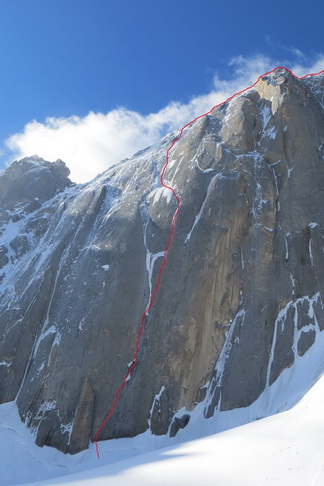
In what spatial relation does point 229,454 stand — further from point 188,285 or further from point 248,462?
point 188,285

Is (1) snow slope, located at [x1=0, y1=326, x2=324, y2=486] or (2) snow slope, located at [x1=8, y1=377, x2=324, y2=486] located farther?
(1) snow slope, located at [x1=0, y1=326, x2=324, y2=486]

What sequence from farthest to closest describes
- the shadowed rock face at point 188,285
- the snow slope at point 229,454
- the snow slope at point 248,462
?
the shadowed rock face at point 188,285, the snow slope at point 229,454, the snow slope at point 248,462

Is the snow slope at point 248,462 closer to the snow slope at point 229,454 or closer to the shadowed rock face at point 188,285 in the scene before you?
the snow slope at point 229,454

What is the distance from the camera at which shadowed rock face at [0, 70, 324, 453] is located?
31797mm

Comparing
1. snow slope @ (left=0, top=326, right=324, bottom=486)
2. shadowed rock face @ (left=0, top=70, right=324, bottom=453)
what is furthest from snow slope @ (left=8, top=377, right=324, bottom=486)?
shadowed rock face @ (left=0, top=70, right=324, bottom=453)

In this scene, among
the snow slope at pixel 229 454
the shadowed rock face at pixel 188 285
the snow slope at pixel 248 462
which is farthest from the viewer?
the shadowed rock face at pixel 188 285

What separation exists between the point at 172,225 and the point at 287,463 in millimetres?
26874

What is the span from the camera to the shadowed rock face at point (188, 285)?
3180cm

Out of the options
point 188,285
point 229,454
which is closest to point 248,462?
point 229,454

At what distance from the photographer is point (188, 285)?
1395 inches

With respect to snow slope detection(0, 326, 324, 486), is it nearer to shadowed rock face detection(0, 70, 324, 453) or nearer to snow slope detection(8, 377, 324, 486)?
snow slope detection(8, 377, 324, 486)

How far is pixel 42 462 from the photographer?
32688mm

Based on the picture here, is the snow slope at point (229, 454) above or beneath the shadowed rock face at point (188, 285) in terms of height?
beneath

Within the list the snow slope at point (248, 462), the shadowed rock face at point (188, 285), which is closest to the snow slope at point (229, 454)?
the snow slope at point (248, 462)
